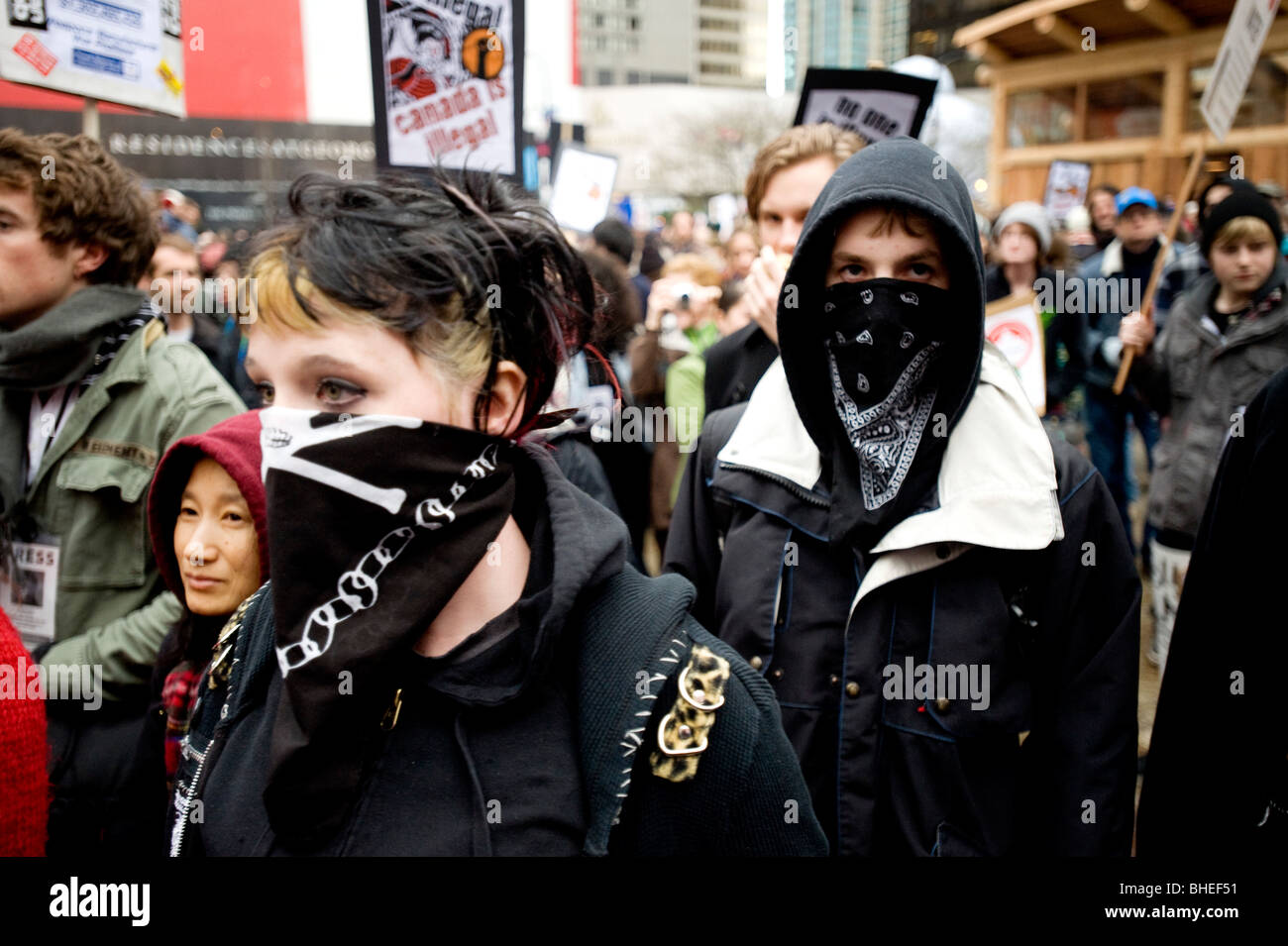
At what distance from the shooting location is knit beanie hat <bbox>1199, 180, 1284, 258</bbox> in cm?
457

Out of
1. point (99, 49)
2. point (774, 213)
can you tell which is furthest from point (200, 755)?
point (99, 49)

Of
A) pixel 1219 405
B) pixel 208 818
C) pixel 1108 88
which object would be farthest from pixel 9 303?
pixel 1108 88

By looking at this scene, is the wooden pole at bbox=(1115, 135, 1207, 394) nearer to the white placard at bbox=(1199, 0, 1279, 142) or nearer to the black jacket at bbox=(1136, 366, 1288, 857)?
the white placard at bbox=(1199, 0, 1279, 142)

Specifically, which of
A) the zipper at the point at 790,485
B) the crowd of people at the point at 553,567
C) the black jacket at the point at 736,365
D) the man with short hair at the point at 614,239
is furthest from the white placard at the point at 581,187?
the zipper at the point at 790,485

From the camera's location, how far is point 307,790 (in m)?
1.38

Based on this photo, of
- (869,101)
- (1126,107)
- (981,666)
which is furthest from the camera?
(1126,107)

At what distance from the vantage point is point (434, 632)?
1.53 metres

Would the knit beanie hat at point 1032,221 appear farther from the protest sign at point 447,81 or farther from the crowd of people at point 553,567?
the protest sign at point 447,81

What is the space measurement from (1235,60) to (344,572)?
4061 millimetres

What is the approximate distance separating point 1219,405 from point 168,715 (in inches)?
174

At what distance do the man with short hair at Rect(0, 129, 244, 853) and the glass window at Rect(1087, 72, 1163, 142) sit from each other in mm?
14403

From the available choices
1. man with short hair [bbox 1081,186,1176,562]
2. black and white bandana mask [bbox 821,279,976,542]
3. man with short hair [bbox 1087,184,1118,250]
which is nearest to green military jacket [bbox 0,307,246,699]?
black and white bandana mask [bbox 821,279,976,542]

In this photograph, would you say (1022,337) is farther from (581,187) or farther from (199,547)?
(581,187)
